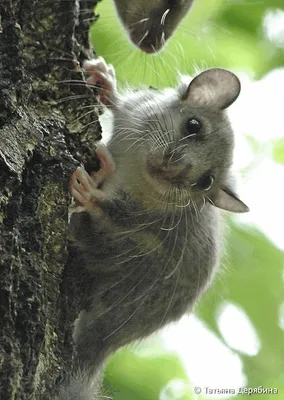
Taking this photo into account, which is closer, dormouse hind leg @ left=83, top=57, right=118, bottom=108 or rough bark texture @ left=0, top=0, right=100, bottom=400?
rough bark texture @ left=0, top=0, right=100, bottom=400

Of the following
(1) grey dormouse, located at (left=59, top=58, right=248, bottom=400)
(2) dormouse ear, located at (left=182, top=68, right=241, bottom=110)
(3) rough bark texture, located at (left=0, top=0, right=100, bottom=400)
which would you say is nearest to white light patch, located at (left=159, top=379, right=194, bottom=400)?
(1) grey dormouse, located at (left=59, top=58, right=248, bottom=400)

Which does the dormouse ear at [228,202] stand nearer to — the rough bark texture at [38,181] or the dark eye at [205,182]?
the dark eye at [205,182]

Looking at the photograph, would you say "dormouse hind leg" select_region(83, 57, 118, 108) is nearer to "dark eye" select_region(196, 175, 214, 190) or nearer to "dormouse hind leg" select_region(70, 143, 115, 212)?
"dormouse hind leg" select_region(70, 143, 115, 212)

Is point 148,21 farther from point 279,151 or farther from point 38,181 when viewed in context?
point 38,181

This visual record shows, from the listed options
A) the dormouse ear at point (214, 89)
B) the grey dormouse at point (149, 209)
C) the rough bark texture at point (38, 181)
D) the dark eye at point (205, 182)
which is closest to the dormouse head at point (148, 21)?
the grey dormouse at point (149, 209)

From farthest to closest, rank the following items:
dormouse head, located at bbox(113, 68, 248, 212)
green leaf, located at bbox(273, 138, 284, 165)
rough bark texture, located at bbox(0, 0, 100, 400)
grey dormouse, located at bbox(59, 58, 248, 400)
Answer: green leaf, located at bbox(273, 138, 284, 165) → dormouse head, located at bbox(113, 68, 248, 212) → grey dormouse, located at bbox(59, 58, 248, 400) → rough bark texture, located at bbox(0, 0, 100, 400)

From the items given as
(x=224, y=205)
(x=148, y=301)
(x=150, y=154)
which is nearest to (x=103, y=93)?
(x=150, y=154)

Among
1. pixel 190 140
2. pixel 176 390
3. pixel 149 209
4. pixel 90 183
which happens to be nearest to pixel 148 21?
pixel 190 140
